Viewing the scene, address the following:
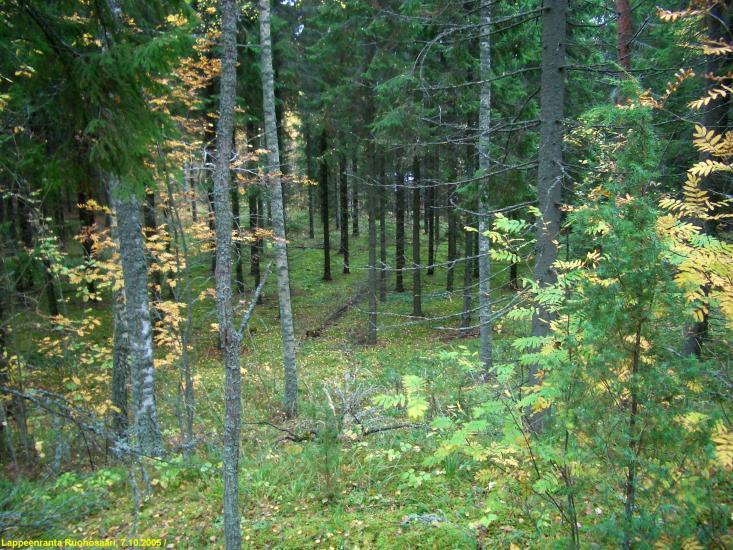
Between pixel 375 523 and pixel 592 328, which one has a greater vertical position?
pixel 592 328

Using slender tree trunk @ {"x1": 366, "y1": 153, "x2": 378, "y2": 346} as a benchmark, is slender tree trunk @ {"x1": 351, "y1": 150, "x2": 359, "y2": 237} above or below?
above

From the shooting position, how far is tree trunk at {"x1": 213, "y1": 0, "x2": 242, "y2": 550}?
128 inches

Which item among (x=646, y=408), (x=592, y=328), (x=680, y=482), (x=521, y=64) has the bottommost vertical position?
(x=680, y=482)

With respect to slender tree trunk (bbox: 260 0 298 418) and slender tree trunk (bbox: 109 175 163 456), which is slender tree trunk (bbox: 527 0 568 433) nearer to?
slender tree trunk (bbox: 260 0 298 418)

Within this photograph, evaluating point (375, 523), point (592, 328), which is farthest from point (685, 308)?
point (375, 523)

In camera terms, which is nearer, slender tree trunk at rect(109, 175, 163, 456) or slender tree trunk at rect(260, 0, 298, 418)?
slender tree trunk at rect(109, 175, 163, 456)

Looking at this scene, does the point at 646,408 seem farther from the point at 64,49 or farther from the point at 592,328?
the point at 64,49

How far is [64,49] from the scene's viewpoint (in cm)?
400

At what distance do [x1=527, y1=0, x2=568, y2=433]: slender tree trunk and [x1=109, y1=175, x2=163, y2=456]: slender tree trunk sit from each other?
5.75 m

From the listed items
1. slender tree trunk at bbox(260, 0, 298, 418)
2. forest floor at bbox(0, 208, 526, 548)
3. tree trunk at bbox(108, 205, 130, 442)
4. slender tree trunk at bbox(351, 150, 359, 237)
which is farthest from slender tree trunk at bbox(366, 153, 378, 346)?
tree trunk at bbox(108, 205, 130, 442)

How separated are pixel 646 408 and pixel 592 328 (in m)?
0.52

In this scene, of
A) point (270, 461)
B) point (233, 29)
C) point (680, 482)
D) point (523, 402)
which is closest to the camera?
point (680, 482)

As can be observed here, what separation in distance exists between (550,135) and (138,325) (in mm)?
6676

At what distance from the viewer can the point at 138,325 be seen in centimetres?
650
